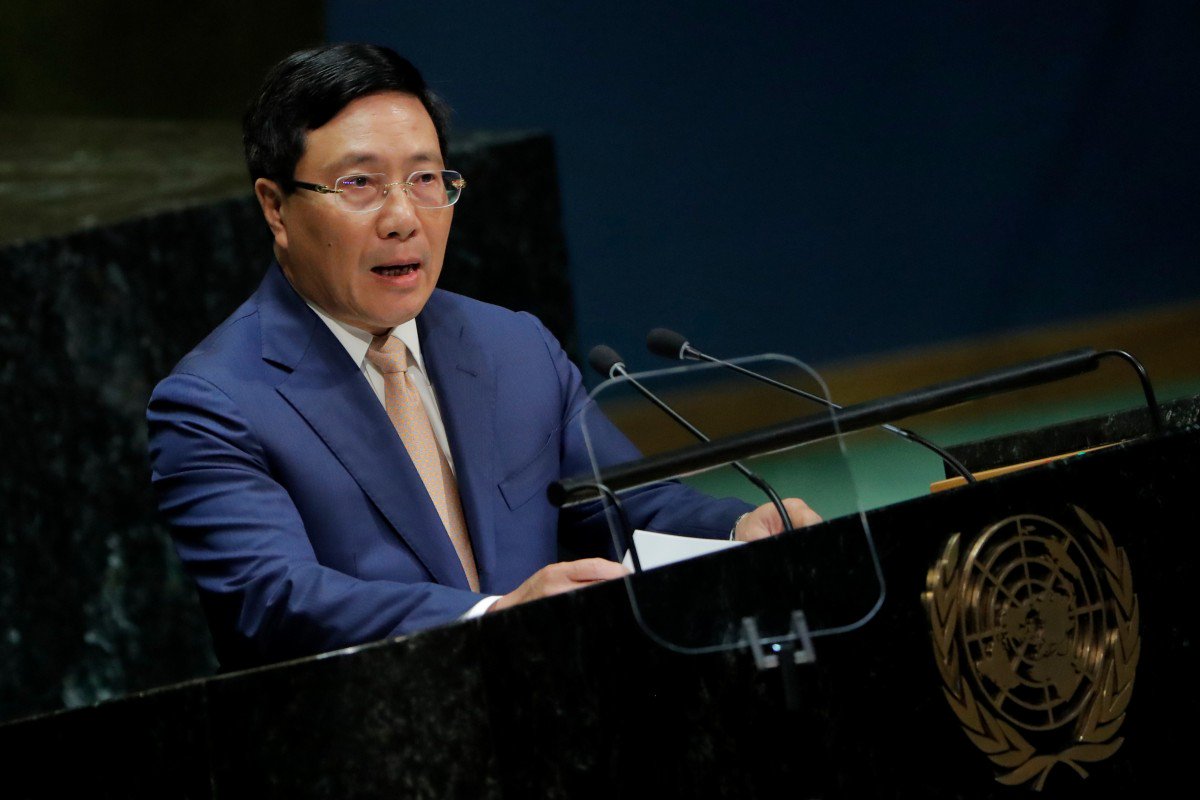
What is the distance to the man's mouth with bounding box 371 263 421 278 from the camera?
7.07 ft

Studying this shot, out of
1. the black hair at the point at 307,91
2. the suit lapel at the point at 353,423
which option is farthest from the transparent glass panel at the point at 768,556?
the black hair at the point at 307,91

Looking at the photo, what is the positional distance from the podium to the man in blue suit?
376 mm

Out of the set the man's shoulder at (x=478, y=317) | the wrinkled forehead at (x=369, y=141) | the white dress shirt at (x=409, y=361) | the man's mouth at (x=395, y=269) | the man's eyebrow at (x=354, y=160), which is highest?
the wrinkled forehead at (x=369, y=141)

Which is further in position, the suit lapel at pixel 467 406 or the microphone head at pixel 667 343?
the suit lapel at pixel 467 406

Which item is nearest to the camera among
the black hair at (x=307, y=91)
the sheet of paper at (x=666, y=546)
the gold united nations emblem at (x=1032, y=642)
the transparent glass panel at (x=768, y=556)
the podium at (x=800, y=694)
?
the podium at (x=800, y=694)

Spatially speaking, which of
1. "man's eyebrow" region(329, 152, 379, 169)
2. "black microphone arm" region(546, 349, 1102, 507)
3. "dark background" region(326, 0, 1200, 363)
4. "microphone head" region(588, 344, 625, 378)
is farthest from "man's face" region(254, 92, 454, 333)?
"dark background" region(326, 0, 1200, 363)

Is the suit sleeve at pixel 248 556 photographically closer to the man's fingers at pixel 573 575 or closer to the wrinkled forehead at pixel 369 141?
the man's fingers at pixel 573 575

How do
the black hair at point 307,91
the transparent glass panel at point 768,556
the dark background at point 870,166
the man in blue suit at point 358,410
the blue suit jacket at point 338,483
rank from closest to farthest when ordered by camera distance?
the transparent glass panel at point 768,556
the blue suit jacket at point 338,483
the man in blue suit at point 358,410
the black hair at point 307,91
the dark background at point 870,166

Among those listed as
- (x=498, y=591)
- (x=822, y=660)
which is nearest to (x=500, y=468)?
(x=498, y=591)

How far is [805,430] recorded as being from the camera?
1603 millimetres

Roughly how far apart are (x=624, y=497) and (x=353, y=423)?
0.41 meters

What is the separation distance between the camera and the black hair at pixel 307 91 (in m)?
2.11

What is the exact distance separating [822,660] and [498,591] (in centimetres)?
70

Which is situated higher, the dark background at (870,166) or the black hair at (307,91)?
the dark background at (870,166)
